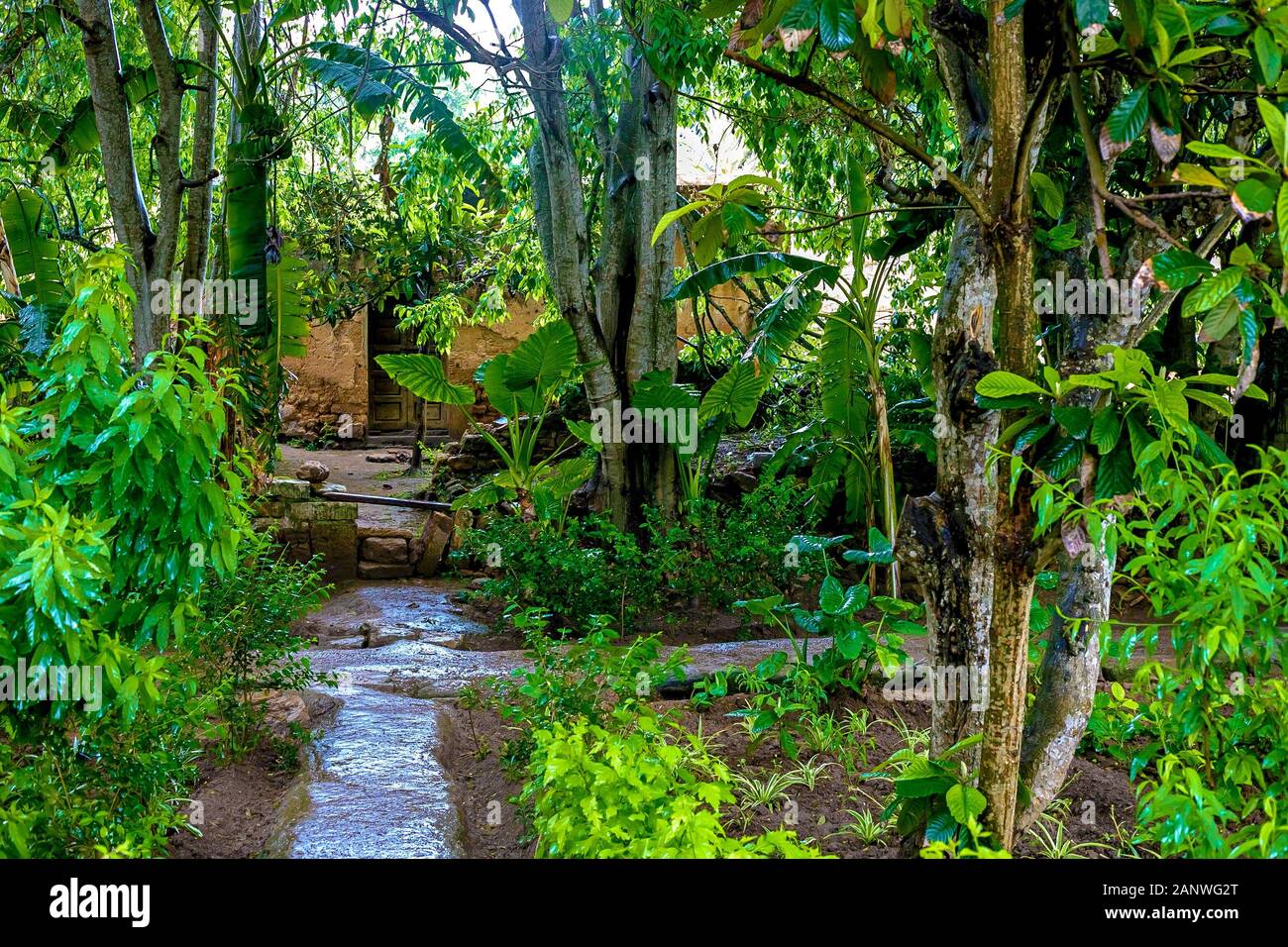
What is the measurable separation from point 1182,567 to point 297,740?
367 cm

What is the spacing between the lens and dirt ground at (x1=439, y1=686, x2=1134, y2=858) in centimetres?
375

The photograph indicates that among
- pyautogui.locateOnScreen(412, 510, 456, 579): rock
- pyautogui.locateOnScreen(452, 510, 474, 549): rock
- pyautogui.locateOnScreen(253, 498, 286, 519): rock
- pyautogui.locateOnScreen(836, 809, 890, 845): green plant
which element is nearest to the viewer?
pyautogui.locateOnScreen(836, 809, 890, 845): green plant

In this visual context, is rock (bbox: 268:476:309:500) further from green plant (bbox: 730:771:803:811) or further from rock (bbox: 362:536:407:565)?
green plant (bbox: 730:771:803:811)

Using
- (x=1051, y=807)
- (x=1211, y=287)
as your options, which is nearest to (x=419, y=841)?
(x=1051, y=807)

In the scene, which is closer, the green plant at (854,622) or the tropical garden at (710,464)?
the tropical garden at (710,464)

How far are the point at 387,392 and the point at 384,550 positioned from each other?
9016 mm

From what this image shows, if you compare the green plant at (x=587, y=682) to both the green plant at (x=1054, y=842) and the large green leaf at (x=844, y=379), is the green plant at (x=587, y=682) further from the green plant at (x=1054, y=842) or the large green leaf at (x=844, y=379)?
the large green leaf at (x=844, y=379)

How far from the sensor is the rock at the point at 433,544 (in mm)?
9812

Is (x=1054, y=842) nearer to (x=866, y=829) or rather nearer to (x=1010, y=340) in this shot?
(x=866, y=829)

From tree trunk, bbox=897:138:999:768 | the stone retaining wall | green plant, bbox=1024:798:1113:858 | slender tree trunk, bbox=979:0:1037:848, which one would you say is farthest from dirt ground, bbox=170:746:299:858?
the stone retaining wall

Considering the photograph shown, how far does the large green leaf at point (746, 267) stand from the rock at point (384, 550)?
414cm

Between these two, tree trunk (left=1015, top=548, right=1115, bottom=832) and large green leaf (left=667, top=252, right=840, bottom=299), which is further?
large green leaf (left=667, top=252, right=840, bottom=299)

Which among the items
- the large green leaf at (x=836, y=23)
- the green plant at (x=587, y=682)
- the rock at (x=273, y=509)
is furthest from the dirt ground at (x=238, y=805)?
the rock at (x=273, y=509)

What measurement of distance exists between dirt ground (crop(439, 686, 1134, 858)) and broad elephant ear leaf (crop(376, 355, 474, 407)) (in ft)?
11.7
